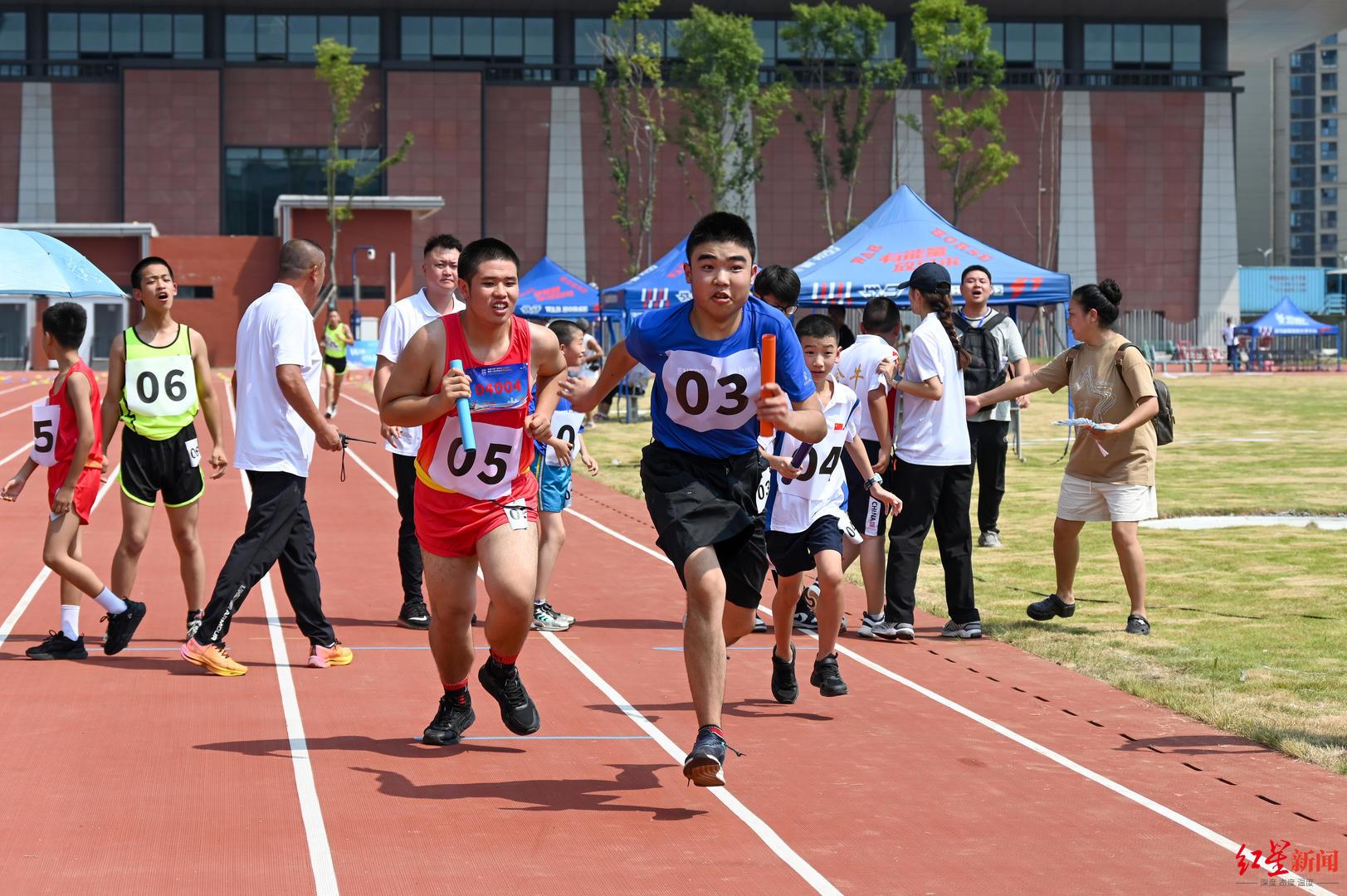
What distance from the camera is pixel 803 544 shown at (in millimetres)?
7605

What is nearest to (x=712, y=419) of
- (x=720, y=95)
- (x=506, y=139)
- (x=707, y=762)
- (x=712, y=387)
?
(x=712, y=387)

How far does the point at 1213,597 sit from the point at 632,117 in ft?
186

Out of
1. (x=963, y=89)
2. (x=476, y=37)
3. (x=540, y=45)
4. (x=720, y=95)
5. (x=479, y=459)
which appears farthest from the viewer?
(x=540, y=45)

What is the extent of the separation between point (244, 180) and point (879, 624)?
6181cm

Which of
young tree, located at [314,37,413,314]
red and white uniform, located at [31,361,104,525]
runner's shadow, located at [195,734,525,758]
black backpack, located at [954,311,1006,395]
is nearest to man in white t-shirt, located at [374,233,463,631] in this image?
red and white uniform, located at [31,361,104,525]

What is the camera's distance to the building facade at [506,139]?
65938mm

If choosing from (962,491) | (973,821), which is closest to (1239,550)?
(962,491)

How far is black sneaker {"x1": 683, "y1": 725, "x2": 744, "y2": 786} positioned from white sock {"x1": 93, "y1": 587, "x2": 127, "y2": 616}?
398cm

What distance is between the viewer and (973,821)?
5633mm

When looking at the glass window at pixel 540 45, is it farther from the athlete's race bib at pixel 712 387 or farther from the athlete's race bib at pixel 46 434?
the athlete's race bib at pixel 712 387

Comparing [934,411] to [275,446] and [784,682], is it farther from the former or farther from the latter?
[275,446]

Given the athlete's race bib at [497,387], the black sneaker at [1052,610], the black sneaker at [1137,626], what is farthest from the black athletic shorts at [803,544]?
the black sneaker at [1137,626]

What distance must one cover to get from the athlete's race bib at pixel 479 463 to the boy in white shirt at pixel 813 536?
1.66 meters

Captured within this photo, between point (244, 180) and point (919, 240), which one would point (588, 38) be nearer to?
point (244, 180)
